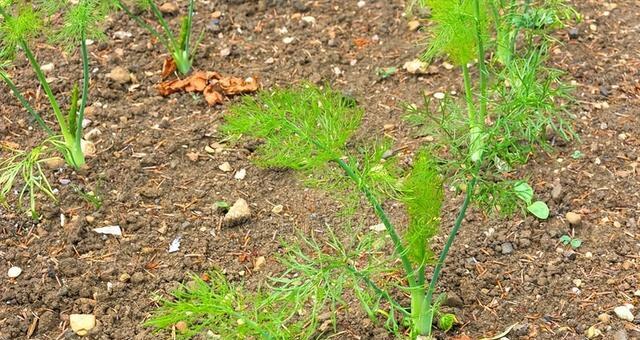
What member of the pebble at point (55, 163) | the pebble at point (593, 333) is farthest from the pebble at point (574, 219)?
the pebble at point (55, 163)

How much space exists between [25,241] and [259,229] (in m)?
0.83

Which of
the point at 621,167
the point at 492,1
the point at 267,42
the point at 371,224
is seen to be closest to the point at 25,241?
the point at 371,224

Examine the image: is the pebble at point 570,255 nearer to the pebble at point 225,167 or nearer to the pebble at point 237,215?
the pebble at point 237,215

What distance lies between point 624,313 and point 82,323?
5.69 ft

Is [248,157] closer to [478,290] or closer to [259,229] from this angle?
[259,229]

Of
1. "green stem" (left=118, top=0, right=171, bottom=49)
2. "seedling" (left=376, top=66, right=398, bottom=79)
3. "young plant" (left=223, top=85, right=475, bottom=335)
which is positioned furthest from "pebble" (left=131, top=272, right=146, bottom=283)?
"seedling" (left=376, top=66, right=398, bottom=79)

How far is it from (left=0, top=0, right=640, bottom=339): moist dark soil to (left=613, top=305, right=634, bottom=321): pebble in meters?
0.02

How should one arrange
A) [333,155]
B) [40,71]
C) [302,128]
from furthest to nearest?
1. [40,71]
2. [302,128]
3. [333,155]

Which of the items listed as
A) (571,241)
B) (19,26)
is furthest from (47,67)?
(571,241)

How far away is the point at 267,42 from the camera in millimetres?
4062

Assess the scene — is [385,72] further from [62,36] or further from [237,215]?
[62,36]

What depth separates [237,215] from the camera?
315cm

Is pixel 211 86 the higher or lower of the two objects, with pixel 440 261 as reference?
lower

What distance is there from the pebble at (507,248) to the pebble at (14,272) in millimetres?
1666
